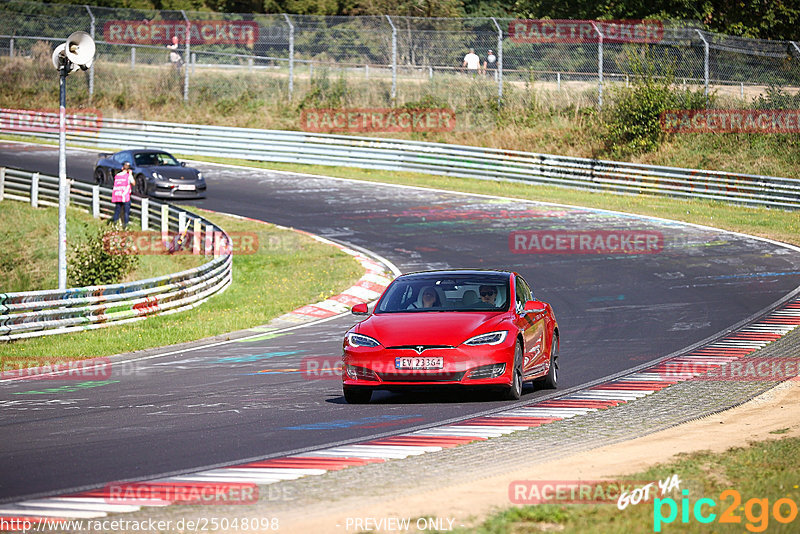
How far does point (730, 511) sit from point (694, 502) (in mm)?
278

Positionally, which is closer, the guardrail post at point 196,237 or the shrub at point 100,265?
the shrub at point 100,265

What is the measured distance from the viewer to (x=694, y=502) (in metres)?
6.98

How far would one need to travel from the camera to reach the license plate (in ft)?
37.8

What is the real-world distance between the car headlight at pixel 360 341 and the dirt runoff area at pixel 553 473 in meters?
3.32

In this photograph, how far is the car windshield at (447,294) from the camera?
41.3 feet

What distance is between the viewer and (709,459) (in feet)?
27.8

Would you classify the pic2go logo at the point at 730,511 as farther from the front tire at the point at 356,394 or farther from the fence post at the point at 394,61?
the fence post at the point at 394,61

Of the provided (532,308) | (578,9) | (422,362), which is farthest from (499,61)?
(422,362)

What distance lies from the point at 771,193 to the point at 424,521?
97.9 ft

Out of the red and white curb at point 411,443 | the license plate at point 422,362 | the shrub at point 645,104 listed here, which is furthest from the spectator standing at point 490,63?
the license plate at point 422,362

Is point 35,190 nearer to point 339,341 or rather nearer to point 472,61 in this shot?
point 472,61

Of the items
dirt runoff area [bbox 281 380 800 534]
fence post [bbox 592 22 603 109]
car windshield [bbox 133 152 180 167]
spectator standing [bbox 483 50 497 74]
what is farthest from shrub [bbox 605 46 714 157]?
dirt runoff area [bbox 281 380 800 534]

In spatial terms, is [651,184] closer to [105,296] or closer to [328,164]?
[328,164]

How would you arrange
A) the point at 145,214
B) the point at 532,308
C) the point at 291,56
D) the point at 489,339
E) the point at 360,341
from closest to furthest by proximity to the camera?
the point at 489,339 → the point at 360,341 → the point at 532,308 → the point at 145,214 → the point at 291,56
